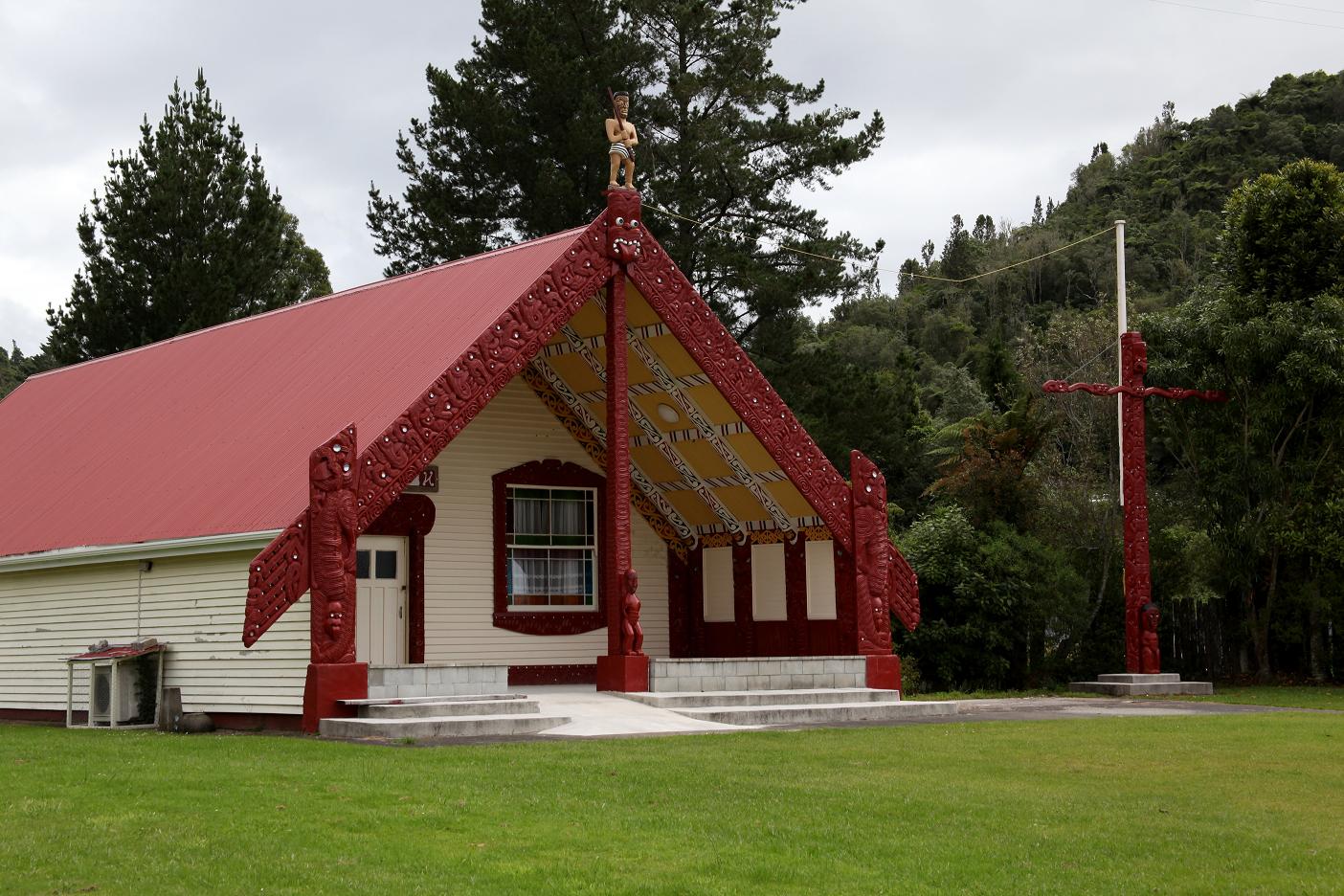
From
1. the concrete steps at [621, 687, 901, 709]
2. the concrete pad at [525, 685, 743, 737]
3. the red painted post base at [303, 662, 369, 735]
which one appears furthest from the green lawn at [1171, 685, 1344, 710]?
the red painted post base at [303, 662, 369, 735]

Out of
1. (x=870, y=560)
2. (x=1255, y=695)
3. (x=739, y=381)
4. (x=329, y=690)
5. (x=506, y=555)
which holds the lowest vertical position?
(x=1255, y=695)

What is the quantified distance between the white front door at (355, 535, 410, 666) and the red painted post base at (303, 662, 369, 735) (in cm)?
382

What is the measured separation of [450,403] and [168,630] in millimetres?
4327

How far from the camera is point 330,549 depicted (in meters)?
15.1

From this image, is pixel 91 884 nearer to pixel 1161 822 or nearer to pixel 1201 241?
pixel 1161 822

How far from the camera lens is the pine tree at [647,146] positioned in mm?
34312

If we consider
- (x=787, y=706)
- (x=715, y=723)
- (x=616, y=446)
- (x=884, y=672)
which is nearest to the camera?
(x=715, y=723)

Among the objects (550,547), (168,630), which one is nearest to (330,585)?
(168,630)

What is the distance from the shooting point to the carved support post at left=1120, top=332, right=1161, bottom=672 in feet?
78.1

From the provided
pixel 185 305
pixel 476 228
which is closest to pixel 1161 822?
pixel 476 228

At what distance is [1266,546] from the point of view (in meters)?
24.8

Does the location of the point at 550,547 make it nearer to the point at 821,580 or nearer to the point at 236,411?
the point at 821,580

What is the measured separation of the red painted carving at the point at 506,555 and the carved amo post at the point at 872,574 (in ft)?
11.2

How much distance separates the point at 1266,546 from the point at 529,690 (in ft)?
41.0
